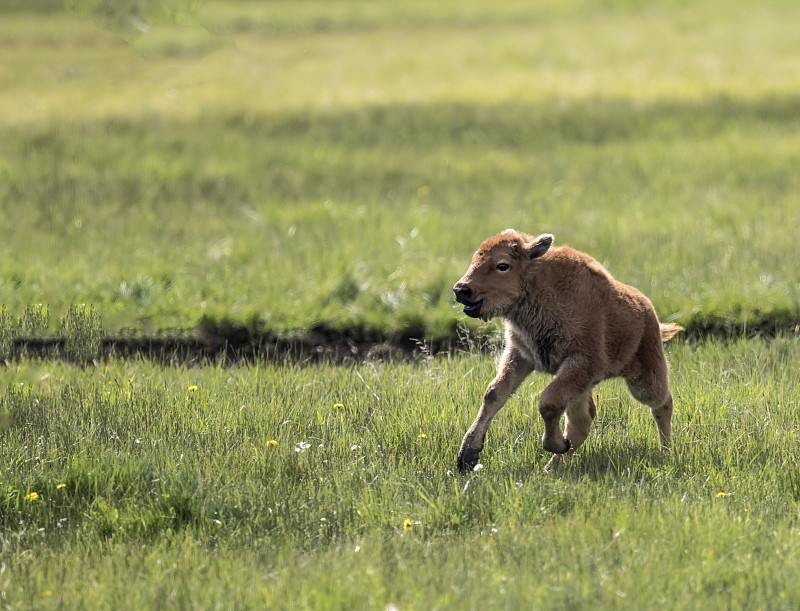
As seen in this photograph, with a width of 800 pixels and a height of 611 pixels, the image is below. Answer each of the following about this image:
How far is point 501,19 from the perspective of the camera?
3734 centimetres

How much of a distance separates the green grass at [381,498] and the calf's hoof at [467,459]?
0.07 m

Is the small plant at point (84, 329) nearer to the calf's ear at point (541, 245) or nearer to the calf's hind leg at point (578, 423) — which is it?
the calf's ear at point (541, 245)

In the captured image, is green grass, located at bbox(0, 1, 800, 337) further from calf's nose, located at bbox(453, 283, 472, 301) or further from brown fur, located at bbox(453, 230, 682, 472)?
calf's nose, located at bbox(453, 283, 472, 301)

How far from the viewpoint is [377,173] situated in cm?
1561

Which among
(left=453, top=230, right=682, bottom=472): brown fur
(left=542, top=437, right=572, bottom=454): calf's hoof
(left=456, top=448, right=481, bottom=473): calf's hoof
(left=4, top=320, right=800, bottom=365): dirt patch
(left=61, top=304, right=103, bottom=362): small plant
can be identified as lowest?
(left=4, top=320, right=800, bottom=365): dirt patch

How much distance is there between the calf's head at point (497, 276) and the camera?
5648 mm

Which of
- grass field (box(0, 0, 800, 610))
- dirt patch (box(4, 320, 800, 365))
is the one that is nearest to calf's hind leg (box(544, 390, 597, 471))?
grass field (box(0, 0, 800, 610))

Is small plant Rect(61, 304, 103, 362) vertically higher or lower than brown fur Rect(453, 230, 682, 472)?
lower

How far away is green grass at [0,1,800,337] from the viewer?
33.6 feet

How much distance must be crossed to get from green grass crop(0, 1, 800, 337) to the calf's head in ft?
12.1

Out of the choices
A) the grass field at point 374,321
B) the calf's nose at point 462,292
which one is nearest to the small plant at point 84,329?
the grass field at point 374,321

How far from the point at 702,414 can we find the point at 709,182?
30.1ft

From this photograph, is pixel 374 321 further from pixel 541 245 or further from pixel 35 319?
pixel 541 245

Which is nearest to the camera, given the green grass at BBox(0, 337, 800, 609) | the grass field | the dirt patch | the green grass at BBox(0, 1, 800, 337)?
the green grass at BBox(0, 337, 800, 609)
